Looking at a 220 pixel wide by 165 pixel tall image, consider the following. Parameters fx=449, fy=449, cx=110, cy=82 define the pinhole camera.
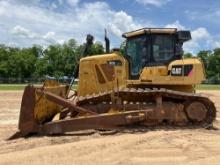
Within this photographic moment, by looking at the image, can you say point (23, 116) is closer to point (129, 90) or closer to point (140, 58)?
A: point (129, 90)

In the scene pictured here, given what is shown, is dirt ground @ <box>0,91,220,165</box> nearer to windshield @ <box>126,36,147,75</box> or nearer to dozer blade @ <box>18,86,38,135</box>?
dozer blade @ <box>18,86,38,135</box>

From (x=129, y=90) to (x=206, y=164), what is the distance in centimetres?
440

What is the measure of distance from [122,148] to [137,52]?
4630 mm

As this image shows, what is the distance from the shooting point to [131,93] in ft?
41.4

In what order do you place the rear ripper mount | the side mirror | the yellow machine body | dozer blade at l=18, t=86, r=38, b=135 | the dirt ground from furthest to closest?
the side mirror
the yellow machine body
the rear ripper mount
dozer blade at l=18, t=86, r=38, b=135
the dirt ground

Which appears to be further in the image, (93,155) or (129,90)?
(129,90)

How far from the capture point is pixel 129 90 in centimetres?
1255

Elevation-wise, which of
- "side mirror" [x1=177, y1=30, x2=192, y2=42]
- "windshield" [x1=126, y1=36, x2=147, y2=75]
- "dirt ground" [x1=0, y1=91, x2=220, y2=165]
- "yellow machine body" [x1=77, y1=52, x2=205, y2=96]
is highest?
"side mirror" [x1=177, y1=30, x2=192, y2=42]

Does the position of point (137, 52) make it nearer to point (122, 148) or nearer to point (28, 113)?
point (28, 113)

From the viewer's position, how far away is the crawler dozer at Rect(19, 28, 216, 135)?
12.3 meters

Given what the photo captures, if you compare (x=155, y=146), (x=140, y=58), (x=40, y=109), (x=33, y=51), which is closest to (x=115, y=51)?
(x=140, y=58)

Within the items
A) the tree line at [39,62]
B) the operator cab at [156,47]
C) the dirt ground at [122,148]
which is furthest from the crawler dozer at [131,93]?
the tree line at [39,62]

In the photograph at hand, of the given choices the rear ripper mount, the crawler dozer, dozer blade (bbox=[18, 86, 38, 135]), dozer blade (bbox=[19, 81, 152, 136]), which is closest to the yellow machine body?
the crawler dozer

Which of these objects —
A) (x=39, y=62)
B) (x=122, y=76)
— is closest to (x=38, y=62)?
(x=39, y=62)
